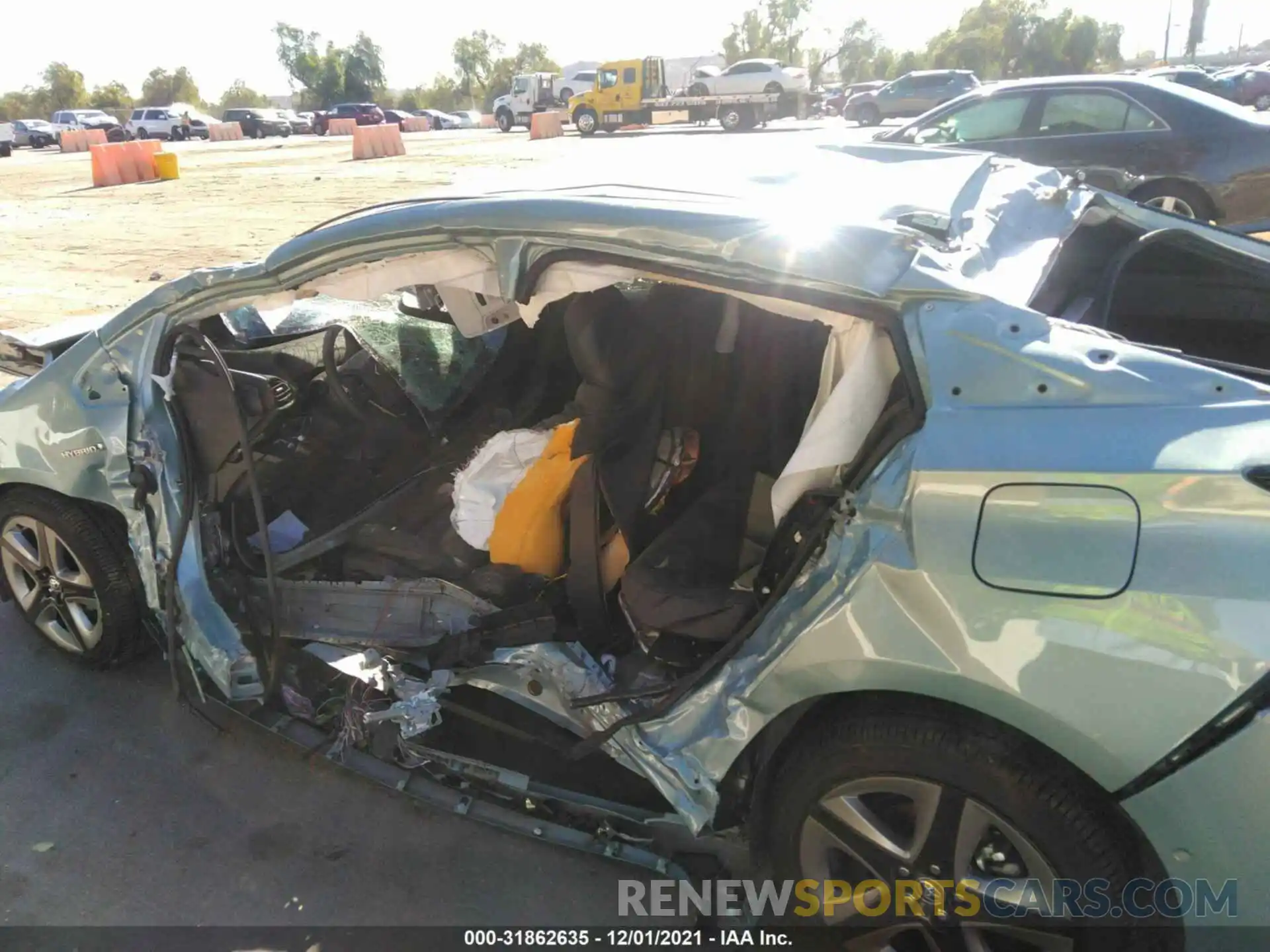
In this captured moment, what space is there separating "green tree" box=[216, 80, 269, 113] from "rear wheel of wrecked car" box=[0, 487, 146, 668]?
90132 millimetres

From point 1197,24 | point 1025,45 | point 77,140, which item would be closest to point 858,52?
point 1025,45

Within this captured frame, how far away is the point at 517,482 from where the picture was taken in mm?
2631

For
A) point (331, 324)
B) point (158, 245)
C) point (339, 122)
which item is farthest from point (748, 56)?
point (331, 324)

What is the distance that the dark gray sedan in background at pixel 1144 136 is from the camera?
7.08 m

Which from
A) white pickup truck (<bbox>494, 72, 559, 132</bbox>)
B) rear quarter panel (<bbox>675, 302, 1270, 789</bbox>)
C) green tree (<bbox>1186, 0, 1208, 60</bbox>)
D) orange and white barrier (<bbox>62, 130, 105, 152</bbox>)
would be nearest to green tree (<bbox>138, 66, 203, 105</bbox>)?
orange and white barrier (<bbox>62, 130, 105, 152</bbox>)

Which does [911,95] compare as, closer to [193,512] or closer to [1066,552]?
[193,512]

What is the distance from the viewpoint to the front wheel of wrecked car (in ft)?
4.99

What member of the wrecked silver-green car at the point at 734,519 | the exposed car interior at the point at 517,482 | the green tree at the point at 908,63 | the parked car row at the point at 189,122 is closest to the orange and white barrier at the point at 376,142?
the parked car row at the point at 189,122

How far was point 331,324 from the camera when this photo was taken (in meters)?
3.03

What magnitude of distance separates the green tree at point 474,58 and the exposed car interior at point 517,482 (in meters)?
86.2

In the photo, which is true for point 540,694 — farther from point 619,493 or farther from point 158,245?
point 158,245

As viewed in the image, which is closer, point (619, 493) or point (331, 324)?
point (619, 493)

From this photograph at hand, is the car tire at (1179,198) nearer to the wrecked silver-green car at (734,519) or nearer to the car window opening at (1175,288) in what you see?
the car window opening at (1175,288)

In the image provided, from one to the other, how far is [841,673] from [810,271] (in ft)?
2.52
